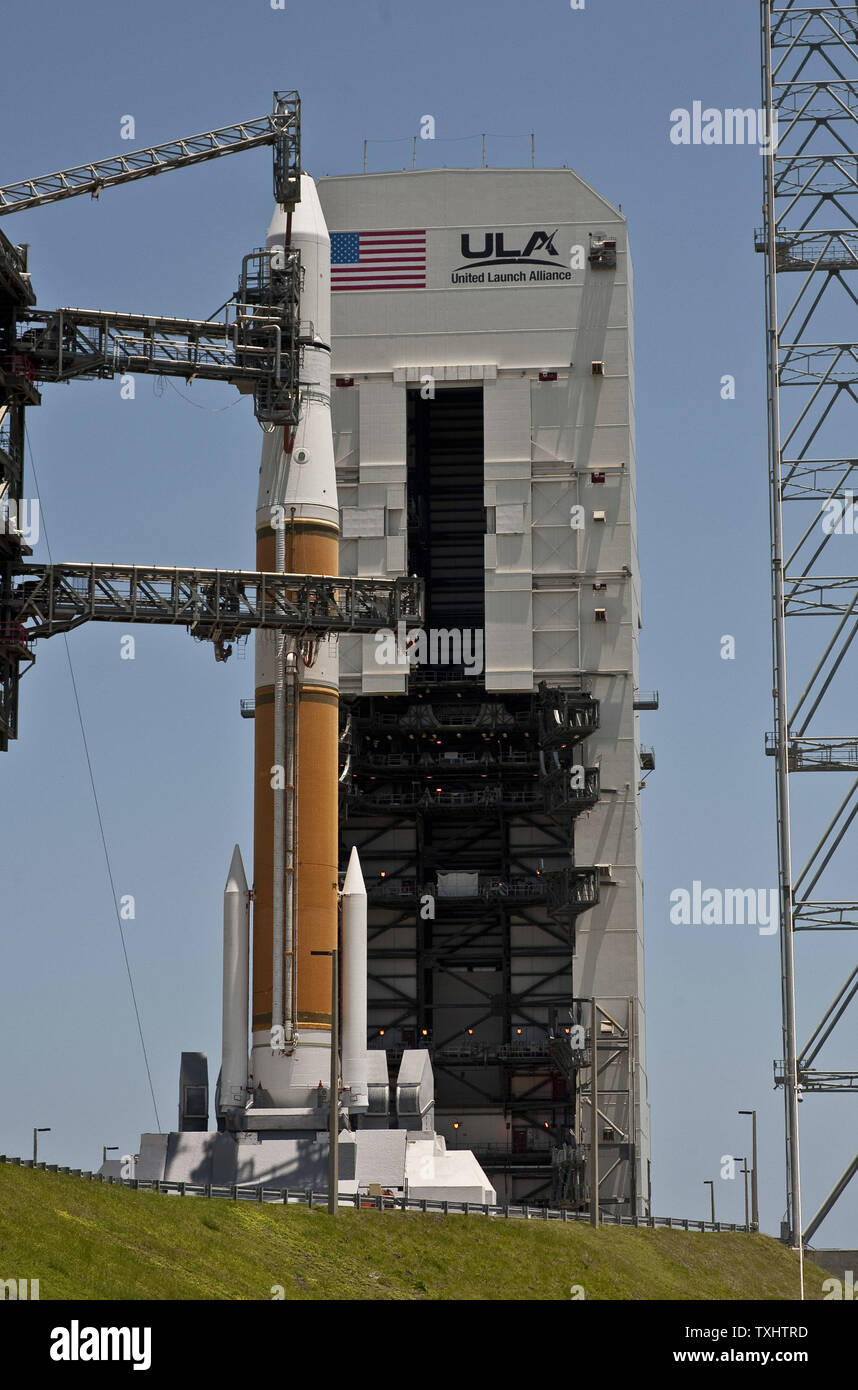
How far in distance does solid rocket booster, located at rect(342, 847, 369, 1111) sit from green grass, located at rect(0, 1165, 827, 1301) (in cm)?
814

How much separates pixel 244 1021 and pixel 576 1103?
21049 mm

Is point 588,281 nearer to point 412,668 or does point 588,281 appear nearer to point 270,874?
point 412,668

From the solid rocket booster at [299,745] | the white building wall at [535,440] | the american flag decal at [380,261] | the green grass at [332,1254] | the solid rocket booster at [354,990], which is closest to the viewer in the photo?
the green grass at [332,1254]

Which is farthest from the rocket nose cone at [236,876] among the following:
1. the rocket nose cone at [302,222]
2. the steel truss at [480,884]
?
the rocket nose cone at [302,222]

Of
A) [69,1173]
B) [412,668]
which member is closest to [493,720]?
[412,668]

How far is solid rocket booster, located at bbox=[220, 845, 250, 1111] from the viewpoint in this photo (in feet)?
226

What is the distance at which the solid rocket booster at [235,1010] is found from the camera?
226ft

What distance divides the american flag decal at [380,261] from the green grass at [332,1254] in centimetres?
3965

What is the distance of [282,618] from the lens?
2594 inches

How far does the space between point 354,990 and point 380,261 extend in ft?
111

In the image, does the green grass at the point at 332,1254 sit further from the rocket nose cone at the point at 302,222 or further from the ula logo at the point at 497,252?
the ula logo at the point at 497,252

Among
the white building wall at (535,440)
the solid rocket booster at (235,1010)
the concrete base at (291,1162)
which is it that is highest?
the white building wall at (535,440)

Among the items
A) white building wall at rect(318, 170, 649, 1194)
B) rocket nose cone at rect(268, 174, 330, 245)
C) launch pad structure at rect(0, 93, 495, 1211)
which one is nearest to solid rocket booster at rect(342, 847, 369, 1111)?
launch pad structure at rect(0, 93, 495, 1211)

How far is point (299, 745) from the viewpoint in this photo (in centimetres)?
6994
